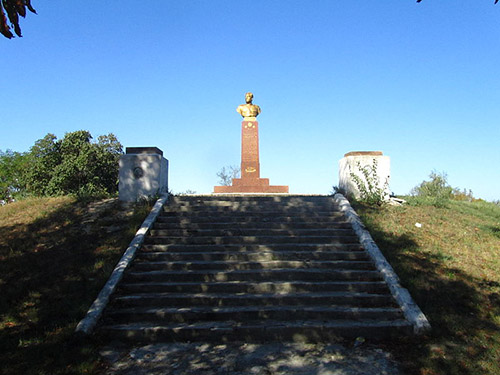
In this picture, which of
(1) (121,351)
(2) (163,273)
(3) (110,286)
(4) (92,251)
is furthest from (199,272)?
(4) (92,251)

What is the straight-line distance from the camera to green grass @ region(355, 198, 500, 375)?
4.60 m

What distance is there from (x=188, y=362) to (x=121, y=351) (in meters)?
1.01

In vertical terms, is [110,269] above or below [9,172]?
below

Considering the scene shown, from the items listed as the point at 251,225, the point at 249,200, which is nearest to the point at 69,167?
the point at 249,200

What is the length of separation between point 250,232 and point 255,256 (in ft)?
3.44

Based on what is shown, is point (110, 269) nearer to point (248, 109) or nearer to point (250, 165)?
point (250, 165)

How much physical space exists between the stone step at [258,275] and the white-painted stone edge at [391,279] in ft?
0.77

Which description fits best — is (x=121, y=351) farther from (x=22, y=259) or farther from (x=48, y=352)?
(x=22, y=259)

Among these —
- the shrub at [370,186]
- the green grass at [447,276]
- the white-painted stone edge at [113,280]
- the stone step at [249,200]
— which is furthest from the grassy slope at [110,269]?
the stone step at [249,200]

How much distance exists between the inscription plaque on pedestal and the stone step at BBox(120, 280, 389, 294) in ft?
37.7

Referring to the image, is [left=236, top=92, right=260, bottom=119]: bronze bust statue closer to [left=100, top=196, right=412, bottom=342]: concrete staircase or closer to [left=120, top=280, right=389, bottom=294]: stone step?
[left=100, top=196, right=412, bottom=342]: concrete staircase

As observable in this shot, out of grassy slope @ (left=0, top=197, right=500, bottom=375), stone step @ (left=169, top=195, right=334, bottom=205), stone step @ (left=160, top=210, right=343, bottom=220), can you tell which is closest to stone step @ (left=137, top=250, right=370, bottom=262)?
grassy slope @ (left=0, top=197, right=500, bottom=375)

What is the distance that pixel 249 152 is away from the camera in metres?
18.7

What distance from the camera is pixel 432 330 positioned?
17.1ft
